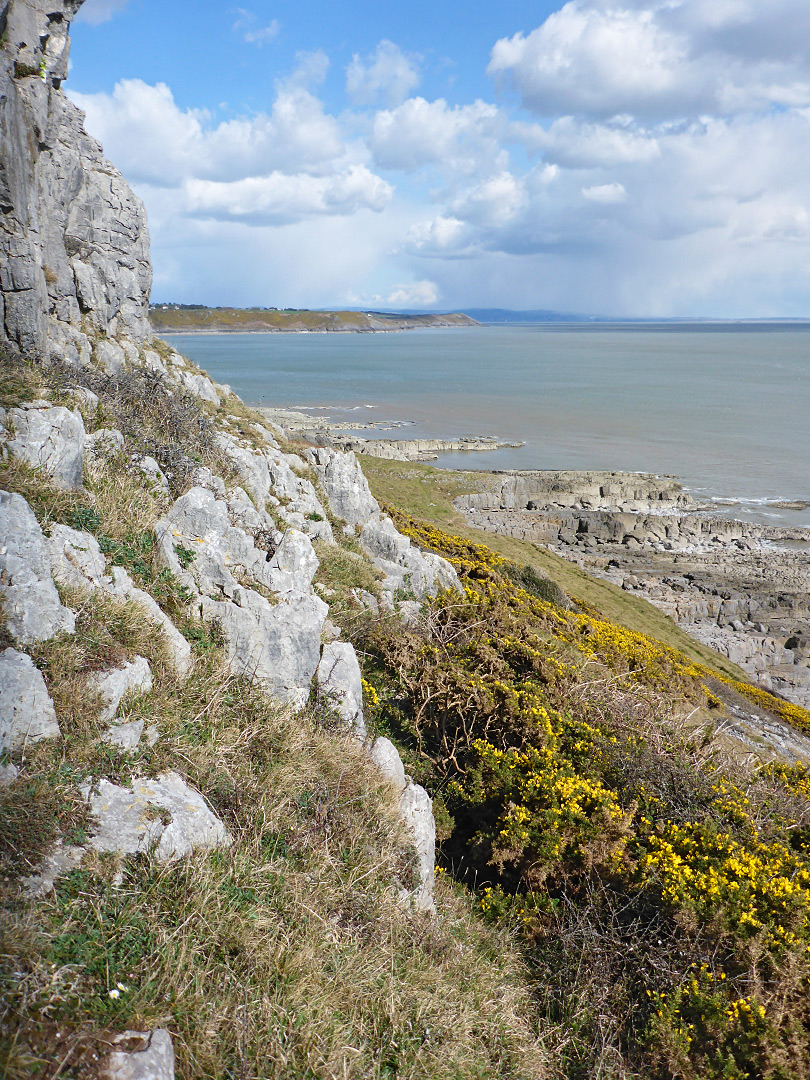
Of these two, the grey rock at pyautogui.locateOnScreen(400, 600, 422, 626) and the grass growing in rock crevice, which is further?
the grey rock at pyautogui.locateOnScreen(400, 600, 422, 626)

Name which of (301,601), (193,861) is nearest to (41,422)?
(301,601)

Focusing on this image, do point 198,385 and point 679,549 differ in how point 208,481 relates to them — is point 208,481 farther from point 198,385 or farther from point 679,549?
point 679,549

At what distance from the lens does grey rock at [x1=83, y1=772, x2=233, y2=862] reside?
11.8 ft

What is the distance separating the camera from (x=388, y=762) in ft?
19.6

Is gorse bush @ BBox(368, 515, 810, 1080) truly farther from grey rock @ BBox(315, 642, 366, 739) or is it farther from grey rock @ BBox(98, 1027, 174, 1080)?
grey rock @ BBox(98, 1027, 174, 1080)

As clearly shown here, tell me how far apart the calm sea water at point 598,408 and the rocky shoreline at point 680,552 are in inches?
160

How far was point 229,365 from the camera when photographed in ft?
350

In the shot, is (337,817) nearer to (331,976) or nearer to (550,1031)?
(331,976)

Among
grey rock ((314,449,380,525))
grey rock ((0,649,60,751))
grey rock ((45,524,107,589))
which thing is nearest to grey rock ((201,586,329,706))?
grey rock ((45,524,107,589))

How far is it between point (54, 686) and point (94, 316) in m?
19.4

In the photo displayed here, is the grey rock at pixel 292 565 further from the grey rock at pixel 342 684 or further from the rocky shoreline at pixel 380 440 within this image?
the rocky shoreline at pixel 380 440

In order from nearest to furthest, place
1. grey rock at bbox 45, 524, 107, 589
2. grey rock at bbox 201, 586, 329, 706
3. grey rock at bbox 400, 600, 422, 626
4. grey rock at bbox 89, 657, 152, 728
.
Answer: grey rock at bbox 89, 657, 152, 728
grey rock at bbox 45, 524, 107, 589
grey rock at bbox 201, 586, 329, 706
grey rock at bbox 400, 600, 422, 626

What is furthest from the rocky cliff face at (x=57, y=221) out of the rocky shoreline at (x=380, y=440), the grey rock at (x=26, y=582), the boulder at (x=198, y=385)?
the rocky shoreline at (x=380, y=440)

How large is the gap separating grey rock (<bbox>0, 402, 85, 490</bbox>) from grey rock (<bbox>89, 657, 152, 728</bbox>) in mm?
2663
